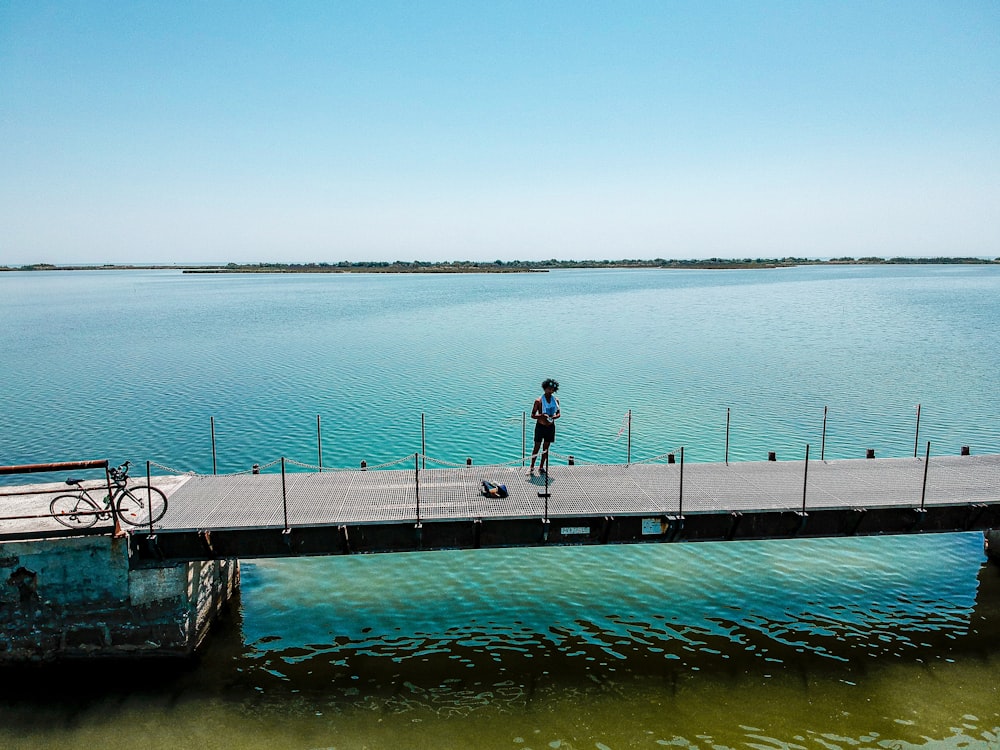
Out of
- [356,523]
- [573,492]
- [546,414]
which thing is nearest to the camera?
[356,523]

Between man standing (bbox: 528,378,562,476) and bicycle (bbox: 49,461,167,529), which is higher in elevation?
man standing (bbox: 528,378,562,476)

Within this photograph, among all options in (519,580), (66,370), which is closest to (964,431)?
(519,580)

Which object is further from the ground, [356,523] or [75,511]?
[75,511]

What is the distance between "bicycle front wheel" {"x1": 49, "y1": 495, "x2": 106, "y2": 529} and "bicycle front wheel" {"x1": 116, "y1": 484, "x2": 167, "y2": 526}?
0.49m

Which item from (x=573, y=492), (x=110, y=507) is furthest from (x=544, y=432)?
(x=110, y=507)

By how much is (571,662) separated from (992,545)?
38.4 ft

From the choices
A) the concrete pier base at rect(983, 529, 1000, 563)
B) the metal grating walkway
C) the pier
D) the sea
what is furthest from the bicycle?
the concrete pier base at rect(983, 529, 1000, 563)

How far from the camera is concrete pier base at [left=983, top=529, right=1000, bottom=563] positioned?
17.9 metres

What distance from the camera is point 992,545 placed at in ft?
59.5

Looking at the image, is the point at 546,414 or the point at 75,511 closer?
the point at 75,511

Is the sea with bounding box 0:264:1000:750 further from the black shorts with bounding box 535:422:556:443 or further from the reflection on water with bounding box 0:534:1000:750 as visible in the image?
the black shorts with bounding box 535:422:556:443

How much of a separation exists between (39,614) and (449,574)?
8.70 metres

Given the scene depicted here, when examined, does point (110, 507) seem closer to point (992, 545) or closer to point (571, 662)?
point (571, 662)

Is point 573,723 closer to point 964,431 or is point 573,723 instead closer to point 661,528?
point 661,528
